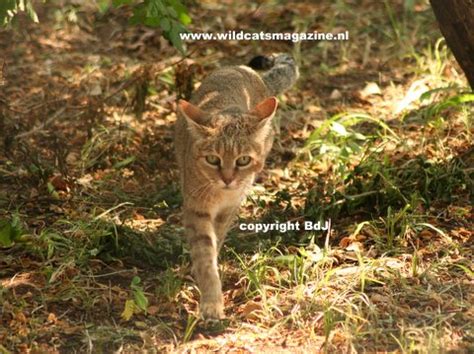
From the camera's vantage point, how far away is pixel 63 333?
17.0ft

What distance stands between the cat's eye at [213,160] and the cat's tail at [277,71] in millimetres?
1859

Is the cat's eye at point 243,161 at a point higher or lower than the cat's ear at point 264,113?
lower

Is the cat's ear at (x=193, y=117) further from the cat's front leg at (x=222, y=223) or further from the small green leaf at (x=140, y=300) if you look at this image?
the small green leaf at (x=140, y=300)

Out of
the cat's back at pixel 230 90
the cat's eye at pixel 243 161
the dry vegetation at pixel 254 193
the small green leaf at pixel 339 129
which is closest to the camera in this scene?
the dry vegetation at pixel 254 193

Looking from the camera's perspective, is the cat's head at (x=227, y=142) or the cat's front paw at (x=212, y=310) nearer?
the cat's front paw at (x=212, y=310)

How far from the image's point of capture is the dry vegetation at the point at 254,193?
17.3 ft

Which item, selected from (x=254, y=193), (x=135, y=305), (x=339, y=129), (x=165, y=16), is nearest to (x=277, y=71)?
(x=339, y=129)

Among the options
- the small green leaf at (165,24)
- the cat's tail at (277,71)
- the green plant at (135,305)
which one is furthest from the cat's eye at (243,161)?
the cat's tail at (277,71)

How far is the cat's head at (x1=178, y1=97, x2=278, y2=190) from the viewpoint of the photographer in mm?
5910

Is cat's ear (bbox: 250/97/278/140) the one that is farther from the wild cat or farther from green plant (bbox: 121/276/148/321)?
green plant (bbox: 121/276/148/321)

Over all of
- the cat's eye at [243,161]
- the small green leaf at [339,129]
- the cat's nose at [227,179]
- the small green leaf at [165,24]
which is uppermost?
the small green leaf at [165,24]

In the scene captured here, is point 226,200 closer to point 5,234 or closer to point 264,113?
point 264,113

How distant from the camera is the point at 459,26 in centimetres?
650

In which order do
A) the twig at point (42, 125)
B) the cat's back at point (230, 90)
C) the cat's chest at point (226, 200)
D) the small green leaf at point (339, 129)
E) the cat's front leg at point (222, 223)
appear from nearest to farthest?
the cat's chest at point (226, 200), the cat's front leg at point (222, 223), the cat's back at point (230, 90), the small green leaf at point (339, 129), the twig at point (42, 125)
